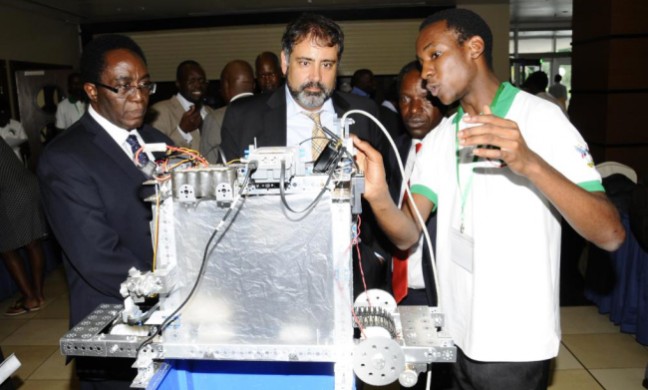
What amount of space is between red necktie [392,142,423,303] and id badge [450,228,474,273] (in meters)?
0.45

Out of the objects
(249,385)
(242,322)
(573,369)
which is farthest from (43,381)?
(573,369)

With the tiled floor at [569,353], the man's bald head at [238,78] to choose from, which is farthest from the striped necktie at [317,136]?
the man's bald head at [238,78]

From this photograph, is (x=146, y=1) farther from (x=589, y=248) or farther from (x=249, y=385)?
(x=249, y=385)

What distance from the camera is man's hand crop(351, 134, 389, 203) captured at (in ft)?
4.04

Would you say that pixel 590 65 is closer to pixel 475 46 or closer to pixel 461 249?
pixel 475 46

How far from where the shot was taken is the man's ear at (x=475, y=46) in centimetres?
142

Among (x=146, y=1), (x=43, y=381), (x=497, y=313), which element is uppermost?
(x=146, y=1)

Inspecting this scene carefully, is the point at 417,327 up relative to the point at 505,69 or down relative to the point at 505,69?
down

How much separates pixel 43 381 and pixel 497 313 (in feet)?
8.93

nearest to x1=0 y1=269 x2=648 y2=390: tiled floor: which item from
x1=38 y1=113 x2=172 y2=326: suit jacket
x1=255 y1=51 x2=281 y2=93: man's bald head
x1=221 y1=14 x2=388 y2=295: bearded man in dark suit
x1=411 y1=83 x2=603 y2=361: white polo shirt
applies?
x1=221 y1=14 x2=388 y2=295: bearded man in dark suit

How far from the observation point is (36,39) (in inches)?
324

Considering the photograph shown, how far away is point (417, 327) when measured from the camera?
3.58 feet

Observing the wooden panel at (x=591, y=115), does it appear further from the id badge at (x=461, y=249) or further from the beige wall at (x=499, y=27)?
the id badge at (x=461, y=249)

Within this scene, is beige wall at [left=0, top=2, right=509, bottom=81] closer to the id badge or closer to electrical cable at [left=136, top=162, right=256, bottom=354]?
the id badge
